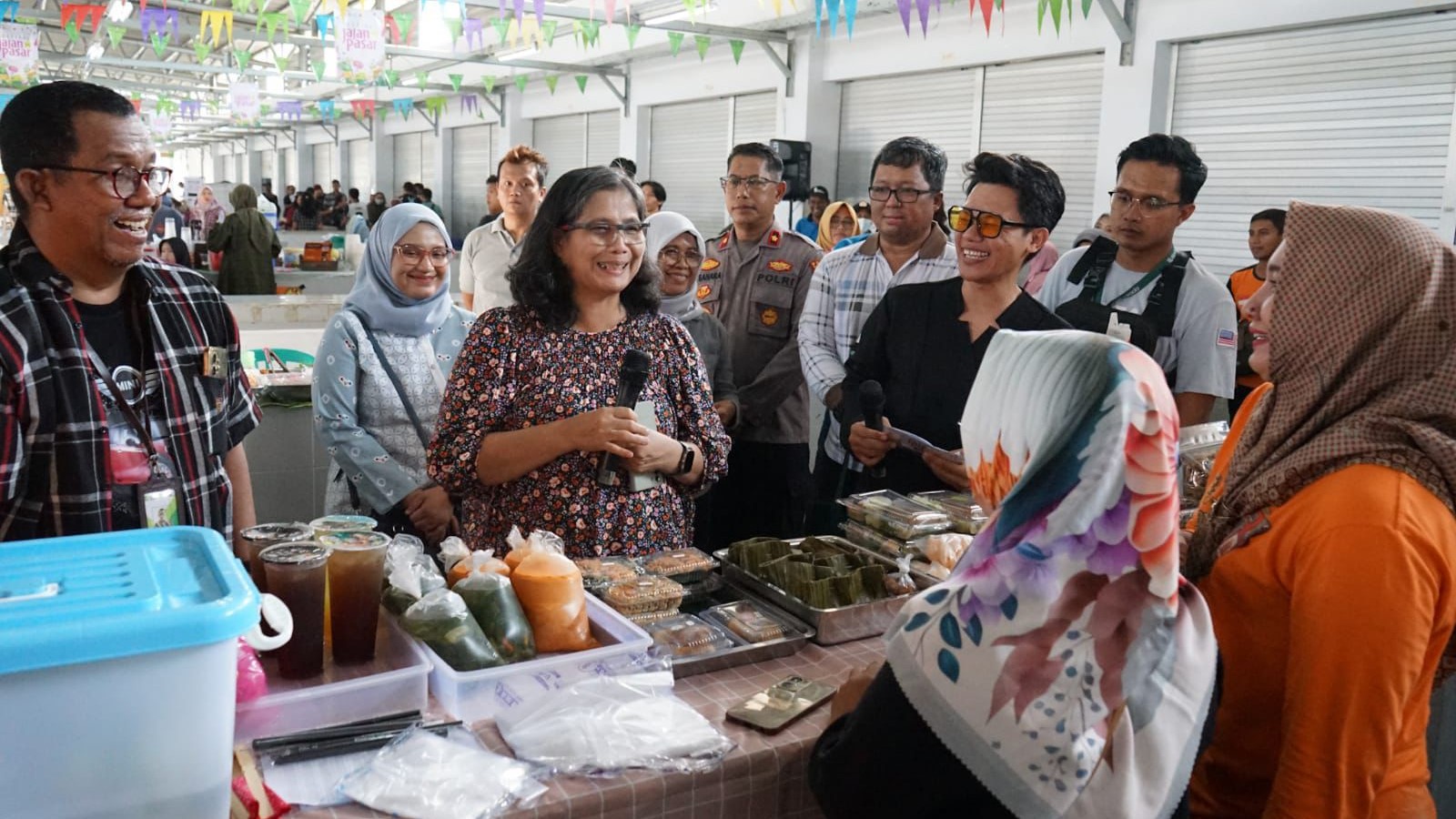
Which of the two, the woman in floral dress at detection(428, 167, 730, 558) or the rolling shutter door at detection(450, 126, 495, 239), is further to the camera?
the rolling shutter door at detection(450, 126, 495, 239)

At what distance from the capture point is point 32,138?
1670mm

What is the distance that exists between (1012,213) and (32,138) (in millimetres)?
1944

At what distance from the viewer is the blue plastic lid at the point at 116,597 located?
3.08ft

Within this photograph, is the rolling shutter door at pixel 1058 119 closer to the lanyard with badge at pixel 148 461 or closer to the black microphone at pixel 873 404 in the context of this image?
the black microphone at pixel 873 404

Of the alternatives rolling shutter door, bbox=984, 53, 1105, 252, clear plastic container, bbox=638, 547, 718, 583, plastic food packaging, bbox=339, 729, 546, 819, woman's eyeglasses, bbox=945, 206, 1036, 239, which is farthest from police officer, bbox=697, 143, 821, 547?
rolling shutter door, bbox=984, 53, 1105, 252

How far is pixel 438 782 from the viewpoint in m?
1.23

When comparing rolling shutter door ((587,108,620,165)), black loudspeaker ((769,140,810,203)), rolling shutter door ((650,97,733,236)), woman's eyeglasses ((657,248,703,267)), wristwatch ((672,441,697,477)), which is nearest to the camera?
wristwatch ((672,441,697,477))

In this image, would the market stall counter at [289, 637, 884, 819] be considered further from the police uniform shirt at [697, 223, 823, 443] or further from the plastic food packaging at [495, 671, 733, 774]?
the police uniform shirt at [697, 223, 823, 443]

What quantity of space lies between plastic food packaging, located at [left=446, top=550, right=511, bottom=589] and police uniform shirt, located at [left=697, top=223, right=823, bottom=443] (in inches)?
66.3

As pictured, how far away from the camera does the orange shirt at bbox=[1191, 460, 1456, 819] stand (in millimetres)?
1200

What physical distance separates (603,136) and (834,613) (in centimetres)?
1403

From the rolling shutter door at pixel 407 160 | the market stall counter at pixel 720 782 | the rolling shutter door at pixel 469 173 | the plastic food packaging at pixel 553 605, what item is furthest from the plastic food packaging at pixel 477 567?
the rolling shutter door at pixel 407 160

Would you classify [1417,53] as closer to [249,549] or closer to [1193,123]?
[1193,123]

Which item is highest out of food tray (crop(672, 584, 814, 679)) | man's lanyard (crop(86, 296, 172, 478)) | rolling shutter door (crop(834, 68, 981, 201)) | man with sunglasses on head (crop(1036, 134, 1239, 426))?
rolling shutter door (crop(834, 68, 981, 201))
